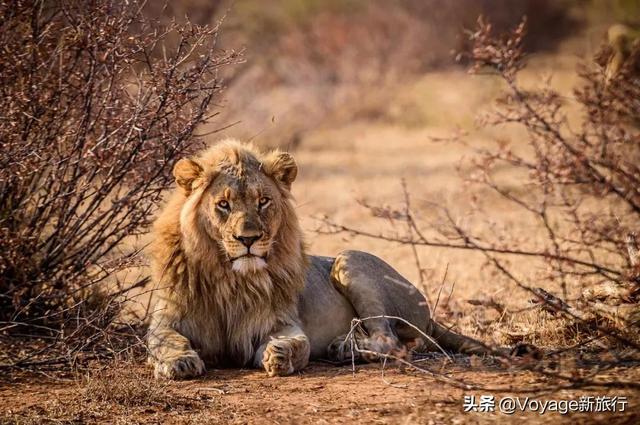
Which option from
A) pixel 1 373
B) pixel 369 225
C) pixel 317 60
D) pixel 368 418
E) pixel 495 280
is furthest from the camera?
pixel 317 60

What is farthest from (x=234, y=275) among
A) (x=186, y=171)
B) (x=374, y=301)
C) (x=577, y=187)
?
(x=577, y=187)

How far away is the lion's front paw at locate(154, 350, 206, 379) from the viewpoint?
543cm

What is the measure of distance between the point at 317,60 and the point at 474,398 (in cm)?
1966

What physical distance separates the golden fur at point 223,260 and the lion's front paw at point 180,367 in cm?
12

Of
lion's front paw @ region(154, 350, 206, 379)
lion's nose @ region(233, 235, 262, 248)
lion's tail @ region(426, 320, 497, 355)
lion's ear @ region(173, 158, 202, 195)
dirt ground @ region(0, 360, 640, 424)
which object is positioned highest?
lion's ear @ region(173, 158, 202, 195)

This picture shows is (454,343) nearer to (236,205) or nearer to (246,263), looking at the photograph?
(246,263)

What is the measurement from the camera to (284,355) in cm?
557

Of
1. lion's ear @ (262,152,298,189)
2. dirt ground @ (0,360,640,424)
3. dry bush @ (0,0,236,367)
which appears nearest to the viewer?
dirt ground @ (0,360,640,424)

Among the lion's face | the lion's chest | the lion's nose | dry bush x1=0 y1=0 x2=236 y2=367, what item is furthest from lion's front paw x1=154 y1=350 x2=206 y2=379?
the lion's nose

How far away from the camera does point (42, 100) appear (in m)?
6.08

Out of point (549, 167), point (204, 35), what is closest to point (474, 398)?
point (549, 167)

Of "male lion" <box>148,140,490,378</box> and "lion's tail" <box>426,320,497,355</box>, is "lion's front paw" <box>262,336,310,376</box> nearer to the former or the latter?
"male lion" <box>148,140,490,378</box>

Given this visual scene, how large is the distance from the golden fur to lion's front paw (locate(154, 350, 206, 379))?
0.12 m

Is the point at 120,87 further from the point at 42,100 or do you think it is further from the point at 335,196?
the point at 335,196
